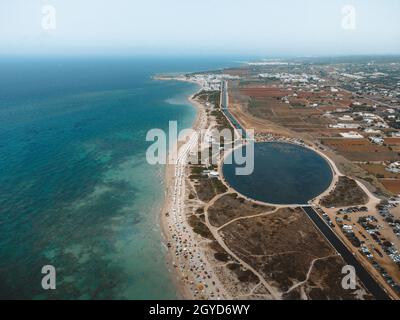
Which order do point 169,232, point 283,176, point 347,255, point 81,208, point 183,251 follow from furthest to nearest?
point 283,176
point 81,208
point 169,232
point 183,251
point 347,255

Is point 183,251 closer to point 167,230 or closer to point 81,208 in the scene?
point 167,230

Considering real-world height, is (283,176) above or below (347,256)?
above

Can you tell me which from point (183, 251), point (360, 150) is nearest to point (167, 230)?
point (183, 251)

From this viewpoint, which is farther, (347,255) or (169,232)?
(169,232)

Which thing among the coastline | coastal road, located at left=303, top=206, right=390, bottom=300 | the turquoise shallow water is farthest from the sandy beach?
coastal road, located at left=303, top=206, right=390, bottom=300

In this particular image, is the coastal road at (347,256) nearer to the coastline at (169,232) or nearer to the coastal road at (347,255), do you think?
the coastal road at (347,255)

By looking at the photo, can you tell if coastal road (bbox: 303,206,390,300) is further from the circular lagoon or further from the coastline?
the coastline

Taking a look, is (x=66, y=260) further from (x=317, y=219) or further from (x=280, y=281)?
(x=317, y=219)
